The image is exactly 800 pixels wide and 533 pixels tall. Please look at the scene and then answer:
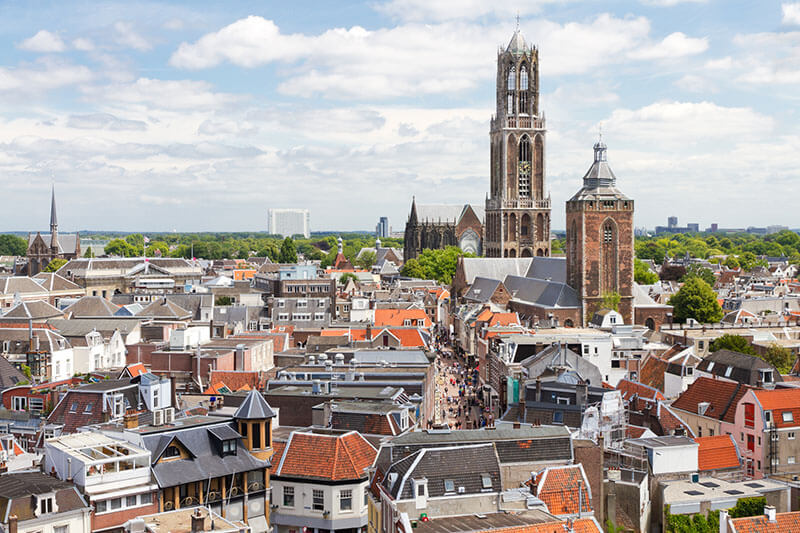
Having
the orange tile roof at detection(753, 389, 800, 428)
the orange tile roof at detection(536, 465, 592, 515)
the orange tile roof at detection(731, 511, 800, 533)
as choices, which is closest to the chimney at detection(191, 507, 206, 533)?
the orange tile roof at detection(536, 465, 592, 515)

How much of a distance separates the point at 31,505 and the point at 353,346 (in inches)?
1878

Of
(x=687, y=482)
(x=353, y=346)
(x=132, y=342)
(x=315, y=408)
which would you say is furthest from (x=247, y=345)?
(x=687, y=482)

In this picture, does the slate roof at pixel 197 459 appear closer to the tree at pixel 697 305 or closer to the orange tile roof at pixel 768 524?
the orange tile roof at pixel 768 524

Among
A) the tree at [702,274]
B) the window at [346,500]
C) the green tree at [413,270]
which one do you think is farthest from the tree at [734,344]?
the green tree at [413,270]

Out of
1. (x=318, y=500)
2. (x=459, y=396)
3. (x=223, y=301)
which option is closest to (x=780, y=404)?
(x=318, y=500)

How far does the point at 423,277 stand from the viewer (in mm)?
178500

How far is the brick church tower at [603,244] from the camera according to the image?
104250 mm

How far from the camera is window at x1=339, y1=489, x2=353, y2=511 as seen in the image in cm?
3562

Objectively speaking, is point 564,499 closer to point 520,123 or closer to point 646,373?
point 646,373

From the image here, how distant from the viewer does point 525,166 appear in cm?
15888

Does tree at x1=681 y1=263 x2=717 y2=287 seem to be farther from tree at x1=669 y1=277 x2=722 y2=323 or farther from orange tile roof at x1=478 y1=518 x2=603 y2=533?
orange tile roof at x1=478 y1=518 x2=603 y2=533

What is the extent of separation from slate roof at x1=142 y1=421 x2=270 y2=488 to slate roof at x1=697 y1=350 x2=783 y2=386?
111 feet

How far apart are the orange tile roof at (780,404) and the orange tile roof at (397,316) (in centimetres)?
5372

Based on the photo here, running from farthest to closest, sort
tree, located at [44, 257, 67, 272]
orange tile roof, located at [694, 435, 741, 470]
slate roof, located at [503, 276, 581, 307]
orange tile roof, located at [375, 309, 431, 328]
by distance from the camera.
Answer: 1. tree, located at [44, 257, 67, 272]
2. slate roof, located at [503, 276, 581, 307]
3. orange tile roof, located at [375, 309, 431, 328]
4. orange tile roof, located at [694, 435, 741, 470]
